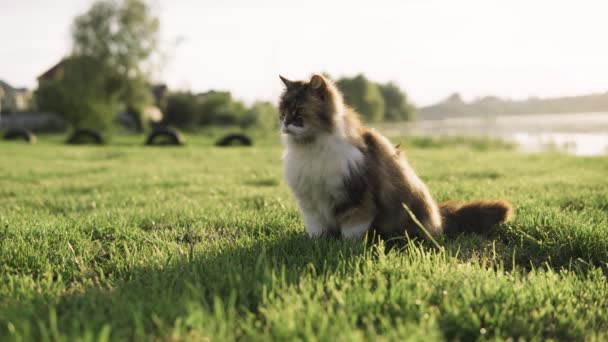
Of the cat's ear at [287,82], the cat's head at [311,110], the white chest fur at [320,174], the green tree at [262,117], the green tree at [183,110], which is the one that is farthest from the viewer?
the green tree at [183,110]

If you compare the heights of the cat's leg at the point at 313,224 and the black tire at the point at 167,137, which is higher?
the black tire at the point at 167,137

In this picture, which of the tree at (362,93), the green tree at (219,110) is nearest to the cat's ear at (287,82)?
the green tree at (219,110)

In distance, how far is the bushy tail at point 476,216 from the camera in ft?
12.4

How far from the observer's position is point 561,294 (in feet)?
7.73

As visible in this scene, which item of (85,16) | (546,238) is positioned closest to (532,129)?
(546,238)

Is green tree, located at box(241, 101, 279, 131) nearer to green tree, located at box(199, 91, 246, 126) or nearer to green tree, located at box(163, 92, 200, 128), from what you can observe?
green tree, located at box(199, 91, 246, 126)

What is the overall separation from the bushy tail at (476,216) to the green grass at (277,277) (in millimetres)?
127

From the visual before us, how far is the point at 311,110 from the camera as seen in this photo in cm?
332

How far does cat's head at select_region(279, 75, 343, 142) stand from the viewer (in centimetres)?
331

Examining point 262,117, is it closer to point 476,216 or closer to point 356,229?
point 476,216

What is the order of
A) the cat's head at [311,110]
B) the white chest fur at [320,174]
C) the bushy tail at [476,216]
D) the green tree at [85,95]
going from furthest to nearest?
the green tree at [85,95] → the bushy tail at [476,216] → the cat's head at [311,110] → the white chest fur at [320,174]

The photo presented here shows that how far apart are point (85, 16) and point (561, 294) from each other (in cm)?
3577

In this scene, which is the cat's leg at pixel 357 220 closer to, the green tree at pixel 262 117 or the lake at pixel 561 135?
the lake at pixel 561 135

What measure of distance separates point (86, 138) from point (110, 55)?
1498 centimetres
